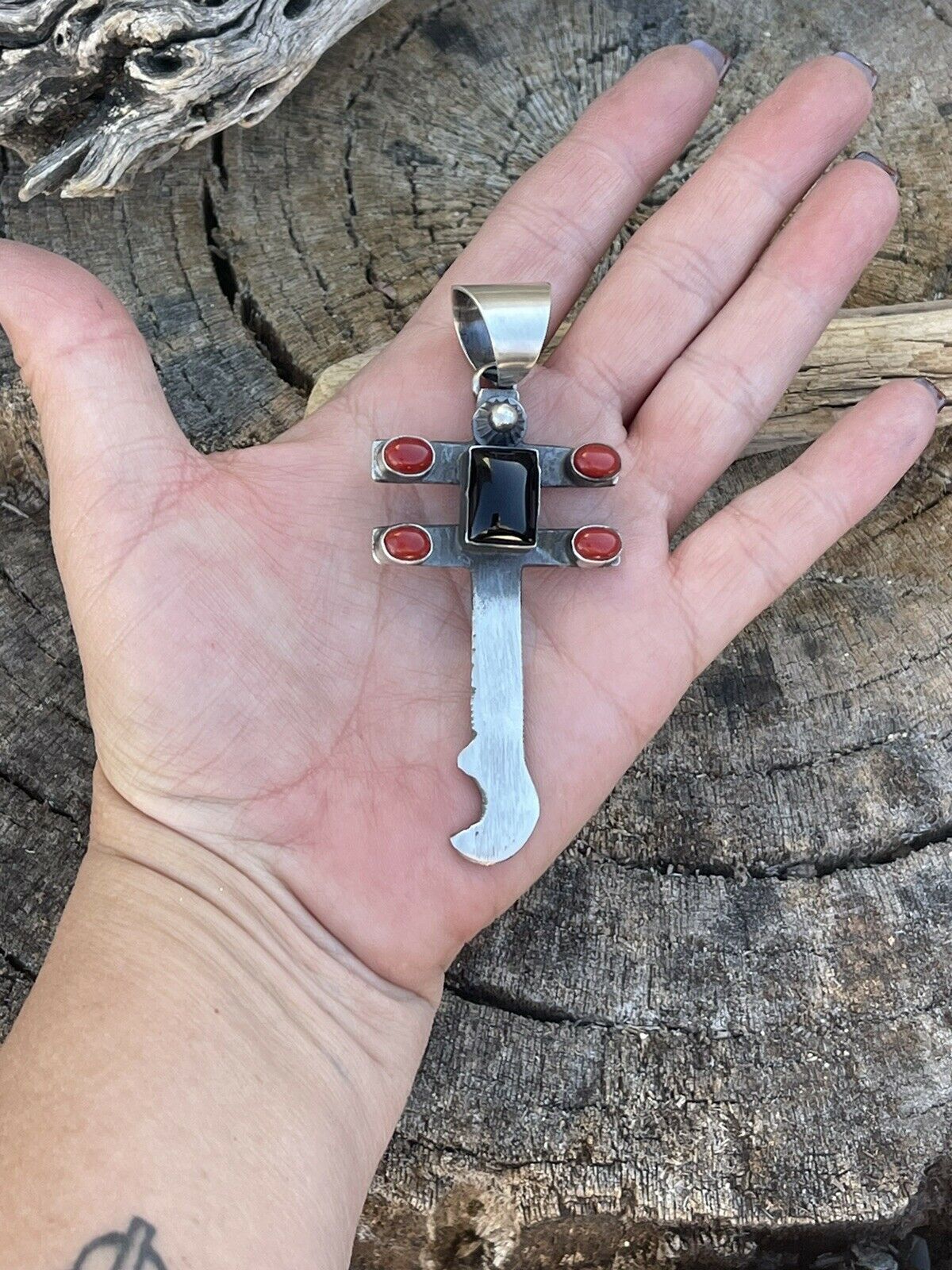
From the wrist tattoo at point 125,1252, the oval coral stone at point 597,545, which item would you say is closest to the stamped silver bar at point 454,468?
the oval coral stone at point 597,545

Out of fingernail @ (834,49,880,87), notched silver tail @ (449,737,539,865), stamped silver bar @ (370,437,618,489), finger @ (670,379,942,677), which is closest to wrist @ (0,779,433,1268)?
notched silver tail @ (449,737,539,865)

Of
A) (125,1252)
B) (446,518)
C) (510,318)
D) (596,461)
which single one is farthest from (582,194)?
(125,1252)

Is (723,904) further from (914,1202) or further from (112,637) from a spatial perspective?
(112,637)

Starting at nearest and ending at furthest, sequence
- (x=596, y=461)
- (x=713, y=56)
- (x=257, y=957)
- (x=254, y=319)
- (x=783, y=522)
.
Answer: (x=257, y=957) < (x=596, y=461) < (x=783, y=522) < (x=713, y=56) < (x=254, y=319)

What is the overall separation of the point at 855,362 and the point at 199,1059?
84.1 inches

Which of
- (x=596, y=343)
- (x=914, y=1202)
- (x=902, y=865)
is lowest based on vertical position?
(x=914, y=1202)

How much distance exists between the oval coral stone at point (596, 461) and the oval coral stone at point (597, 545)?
11 centimetres

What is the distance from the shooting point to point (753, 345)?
7.76ft

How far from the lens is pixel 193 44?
244cm

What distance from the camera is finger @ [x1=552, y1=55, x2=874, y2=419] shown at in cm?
241

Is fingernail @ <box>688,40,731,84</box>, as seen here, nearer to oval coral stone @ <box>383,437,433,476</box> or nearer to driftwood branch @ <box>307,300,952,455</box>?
driftwood branch @ <box>307,300,952,455</box>

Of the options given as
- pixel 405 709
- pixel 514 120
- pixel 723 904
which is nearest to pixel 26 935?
pixel 405 709

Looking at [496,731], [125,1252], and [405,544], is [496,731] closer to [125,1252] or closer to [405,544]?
[405,544]

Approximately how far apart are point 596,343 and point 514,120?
3.29ft
